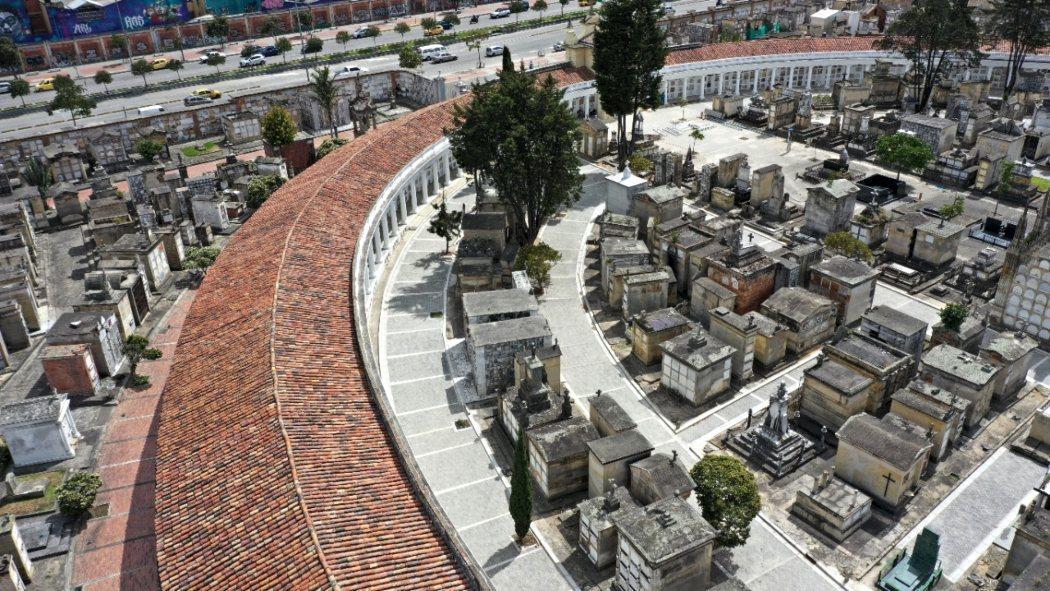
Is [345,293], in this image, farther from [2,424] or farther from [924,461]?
[924,461]

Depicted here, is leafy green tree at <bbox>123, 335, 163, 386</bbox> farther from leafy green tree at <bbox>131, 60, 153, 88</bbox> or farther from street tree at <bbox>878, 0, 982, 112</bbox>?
street tree at <bbox>878, 0, 982, 112</bbox>

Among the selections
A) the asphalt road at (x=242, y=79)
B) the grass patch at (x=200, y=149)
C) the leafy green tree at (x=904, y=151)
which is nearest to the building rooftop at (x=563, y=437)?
the leafy green tree at (x=904, y=151)

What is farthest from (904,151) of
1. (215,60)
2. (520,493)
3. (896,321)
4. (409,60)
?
(215,60)

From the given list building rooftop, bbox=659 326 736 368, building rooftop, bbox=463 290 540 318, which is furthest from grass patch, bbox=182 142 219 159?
building rooftop, bbox=659 326 736 368

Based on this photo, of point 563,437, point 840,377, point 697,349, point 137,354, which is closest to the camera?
point 563,437

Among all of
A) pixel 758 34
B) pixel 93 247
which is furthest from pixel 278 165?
pixel 758 34

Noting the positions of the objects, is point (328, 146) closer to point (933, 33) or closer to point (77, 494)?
point (77, 494)
